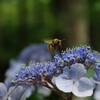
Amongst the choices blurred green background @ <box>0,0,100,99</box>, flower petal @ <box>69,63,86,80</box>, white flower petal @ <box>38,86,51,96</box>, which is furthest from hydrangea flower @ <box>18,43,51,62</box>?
flower petal @ <box>69,63,86,80</box>

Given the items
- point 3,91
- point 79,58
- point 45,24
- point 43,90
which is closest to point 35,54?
point 43,90

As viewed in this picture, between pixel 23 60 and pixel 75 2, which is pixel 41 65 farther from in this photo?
pixel 75 2

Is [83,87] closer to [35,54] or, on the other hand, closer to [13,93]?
[13,93]

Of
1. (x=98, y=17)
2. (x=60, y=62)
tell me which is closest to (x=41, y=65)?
(x=60, y=62)

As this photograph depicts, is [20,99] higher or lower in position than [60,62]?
lower

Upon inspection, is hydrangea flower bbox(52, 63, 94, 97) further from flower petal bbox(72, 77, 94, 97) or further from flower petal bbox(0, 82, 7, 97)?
flower petal bbox(0, 82, 7, 97)

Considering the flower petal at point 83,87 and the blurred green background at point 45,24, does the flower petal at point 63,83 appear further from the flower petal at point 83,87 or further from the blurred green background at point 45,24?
the blurred green background at point 45,24

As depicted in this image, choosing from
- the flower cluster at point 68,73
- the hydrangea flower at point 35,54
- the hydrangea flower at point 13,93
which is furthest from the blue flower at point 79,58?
the hydrangea flower at point 35,54
